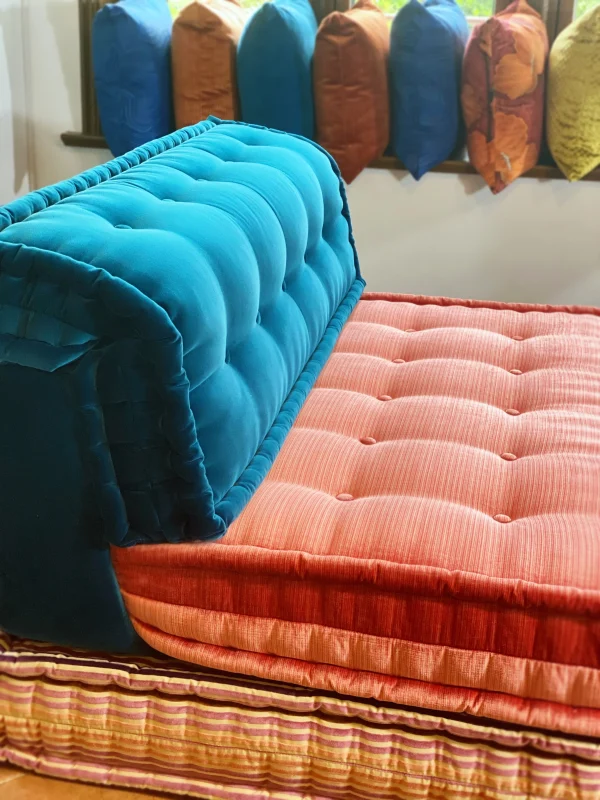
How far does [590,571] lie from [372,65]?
5.30ft

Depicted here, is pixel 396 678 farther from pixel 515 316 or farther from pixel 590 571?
pixel 515 316

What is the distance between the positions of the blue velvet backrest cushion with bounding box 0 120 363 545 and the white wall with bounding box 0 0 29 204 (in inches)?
57.3

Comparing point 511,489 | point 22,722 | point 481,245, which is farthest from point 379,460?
point 481,245

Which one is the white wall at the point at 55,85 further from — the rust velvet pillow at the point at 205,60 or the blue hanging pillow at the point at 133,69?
the rust velvet pillow at the point at 205,60

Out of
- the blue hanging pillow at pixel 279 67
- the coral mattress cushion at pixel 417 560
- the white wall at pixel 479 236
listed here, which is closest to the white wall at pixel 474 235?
the white wall at pixel 479 236

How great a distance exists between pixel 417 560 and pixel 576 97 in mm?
1514

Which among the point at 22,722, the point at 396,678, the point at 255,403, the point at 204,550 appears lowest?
the point at 22,722

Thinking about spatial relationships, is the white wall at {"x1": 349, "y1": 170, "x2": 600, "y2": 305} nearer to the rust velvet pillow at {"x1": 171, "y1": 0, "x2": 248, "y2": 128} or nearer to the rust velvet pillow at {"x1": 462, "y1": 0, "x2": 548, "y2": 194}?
the rust velvet pillow at {"x1": 462, "y1": 0, "x2": 548, "y2": 194}

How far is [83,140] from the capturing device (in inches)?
101

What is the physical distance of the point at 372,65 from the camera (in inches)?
85.6

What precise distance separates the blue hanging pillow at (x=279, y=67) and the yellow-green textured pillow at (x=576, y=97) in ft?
2.03

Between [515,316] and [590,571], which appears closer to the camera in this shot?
[590,571]

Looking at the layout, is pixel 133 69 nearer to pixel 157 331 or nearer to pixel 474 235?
pixel 474 235

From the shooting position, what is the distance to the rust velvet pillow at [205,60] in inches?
88.4
